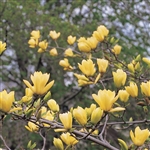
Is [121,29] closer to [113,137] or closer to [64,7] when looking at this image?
[64,7]

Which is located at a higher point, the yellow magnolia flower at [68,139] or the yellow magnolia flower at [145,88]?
the yellow magnolia flower at [145,88]

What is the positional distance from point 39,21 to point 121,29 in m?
1.89

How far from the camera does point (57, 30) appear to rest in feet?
16.3

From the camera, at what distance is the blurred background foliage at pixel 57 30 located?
4836 millimetres

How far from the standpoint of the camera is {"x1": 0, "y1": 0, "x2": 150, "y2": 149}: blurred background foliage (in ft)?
15.9

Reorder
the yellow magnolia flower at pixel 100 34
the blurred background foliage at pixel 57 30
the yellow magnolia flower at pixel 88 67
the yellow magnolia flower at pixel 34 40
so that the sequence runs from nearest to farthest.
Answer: the yellow magnolia flower at pixel 88 67
the yellow magnolia flower at pixel 100 34
the yellow magnolia flower at pixel 34 40
the blurred background foliage at pixel 57 30

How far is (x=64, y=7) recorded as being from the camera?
5.86 m

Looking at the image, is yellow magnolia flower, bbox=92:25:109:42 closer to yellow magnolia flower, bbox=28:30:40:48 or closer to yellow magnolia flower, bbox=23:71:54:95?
yellow magnolia flower, bbox=28:30:40:48

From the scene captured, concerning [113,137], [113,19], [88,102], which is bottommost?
[113,137]

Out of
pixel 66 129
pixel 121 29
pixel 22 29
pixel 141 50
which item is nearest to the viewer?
pixel 66 129

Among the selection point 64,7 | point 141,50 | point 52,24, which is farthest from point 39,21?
point 141,50

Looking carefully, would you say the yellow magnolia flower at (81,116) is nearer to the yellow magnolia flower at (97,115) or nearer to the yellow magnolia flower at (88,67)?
the yellow magnolia flower at (97,115)

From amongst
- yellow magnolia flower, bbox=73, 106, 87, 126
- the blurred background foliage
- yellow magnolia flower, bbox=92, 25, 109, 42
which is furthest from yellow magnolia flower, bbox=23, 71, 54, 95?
the blurred background foliage

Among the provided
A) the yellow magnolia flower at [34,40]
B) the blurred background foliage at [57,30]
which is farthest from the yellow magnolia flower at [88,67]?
the blurred background foliage at [57,30]
